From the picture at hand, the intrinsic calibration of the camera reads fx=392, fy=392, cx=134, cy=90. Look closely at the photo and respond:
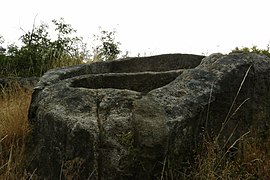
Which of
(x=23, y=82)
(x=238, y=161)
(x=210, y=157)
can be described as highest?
(x=23, y=82)

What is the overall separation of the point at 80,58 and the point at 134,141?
20.9 ft

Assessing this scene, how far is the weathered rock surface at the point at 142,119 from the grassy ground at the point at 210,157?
0.37 feet

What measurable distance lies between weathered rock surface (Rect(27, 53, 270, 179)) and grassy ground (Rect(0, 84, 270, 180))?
11 centimetres

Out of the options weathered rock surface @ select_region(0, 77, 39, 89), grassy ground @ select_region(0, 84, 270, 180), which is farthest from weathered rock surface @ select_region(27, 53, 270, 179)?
weathered rock surface @ select_region(0, 77, 39, 89)

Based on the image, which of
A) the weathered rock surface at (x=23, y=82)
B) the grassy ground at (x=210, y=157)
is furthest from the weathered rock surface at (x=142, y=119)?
the weathered rock surface at (x=23, y=82)

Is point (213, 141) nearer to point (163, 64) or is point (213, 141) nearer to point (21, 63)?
point (163, 64)

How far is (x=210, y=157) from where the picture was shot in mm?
3459

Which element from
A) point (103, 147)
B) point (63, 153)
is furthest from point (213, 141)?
point (63, 153)

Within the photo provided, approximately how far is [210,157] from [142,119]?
69 centimetres

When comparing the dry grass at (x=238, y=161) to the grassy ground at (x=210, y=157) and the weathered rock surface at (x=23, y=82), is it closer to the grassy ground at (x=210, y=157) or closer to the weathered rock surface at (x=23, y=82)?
the grassy ground at (x=210, y=157)

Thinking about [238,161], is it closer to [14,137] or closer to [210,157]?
[210,157]

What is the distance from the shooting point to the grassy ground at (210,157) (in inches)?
134

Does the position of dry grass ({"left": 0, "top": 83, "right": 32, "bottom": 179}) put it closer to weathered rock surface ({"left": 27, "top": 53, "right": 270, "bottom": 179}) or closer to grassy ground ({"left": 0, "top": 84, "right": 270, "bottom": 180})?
grassy ground ({"left": 0, "top": 84, "right": 270, "bottom": 180})

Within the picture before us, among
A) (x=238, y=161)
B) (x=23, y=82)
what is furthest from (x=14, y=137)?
(x=23, y=82)
